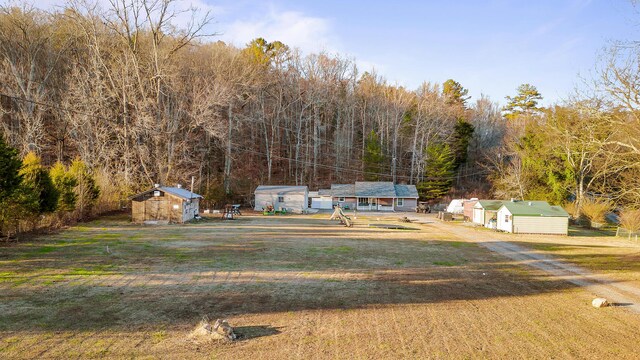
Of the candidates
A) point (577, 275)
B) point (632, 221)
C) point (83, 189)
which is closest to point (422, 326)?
point (577, 275)

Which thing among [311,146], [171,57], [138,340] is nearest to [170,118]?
[171,57]

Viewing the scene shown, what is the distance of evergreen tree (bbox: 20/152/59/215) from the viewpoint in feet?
65.0

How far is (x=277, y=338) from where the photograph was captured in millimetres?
8227

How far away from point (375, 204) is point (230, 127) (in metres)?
22.6

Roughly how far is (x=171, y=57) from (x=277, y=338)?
131 feet

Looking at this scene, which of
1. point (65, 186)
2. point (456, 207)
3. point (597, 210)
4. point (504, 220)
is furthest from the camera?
point (456, 207)

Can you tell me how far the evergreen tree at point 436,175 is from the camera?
5741 centimetres

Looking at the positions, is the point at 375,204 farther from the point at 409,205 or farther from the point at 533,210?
the point at 533,210

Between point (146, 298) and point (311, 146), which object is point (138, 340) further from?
point (311, 146)

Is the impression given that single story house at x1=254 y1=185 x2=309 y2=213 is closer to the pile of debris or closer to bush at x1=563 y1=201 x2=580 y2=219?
bush at x1=563 y1=201 x2=580 y2=219

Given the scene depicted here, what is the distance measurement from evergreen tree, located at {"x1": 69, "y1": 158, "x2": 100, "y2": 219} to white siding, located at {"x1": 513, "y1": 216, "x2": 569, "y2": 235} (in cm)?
3454

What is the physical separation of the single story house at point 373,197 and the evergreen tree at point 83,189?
29.0 meters

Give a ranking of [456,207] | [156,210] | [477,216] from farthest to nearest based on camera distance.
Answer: [456,207] < [477,216] < [156,210]

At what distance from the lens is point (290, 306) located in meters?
10.5
